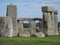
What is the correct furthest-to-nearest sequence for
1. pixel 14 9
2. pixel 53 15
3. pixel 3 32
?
pixel 53 15, pixel 14 9, pixel 3 32

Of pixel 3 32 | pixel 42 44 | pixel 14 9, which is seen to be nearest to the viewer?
pixel 42 44

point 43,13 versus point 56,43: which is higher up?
→ point 43,13

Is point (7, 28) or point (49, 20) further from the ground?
point (49, 20)

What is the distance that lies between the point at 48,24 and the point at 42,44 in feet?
49.2

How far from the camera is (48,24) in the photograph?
3138 cm

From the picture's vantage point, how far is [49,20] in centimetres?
3178

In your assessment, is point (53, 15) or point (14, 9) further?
point (53, 15)

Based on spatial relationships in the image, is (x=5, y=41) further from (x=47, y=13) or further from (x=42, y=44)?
(x=47, y=13)

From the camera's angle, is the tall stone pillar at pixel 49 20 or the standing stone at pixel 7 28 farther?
the tall stone pillar at pixel 49 20

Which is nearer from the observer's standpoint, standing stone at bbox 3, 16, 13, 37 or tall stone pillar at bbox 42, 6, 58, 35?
standing stone at bbox 3, 16, 13, 37

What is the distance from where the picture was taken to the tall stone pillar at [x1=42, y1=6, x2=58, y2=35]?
31125mm

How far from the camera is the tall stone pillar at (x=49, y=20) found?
31125mm

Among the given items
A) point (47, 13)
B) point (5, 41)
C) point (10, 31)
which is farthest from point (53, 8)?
point (5, 41)

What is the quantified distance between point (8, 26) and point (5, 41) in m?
5.75
